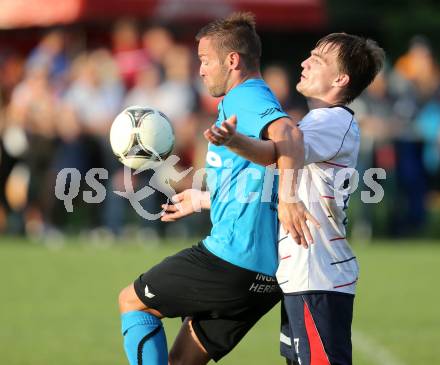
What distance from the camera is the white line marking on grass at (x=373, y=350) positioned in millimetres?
7648

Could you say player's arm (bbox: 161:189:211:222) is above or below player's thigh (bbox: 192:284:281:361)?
above

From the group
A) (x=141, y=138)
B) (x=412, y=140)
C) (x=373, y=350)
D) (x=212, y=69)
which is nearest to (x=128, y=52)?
(x=412, y=140)

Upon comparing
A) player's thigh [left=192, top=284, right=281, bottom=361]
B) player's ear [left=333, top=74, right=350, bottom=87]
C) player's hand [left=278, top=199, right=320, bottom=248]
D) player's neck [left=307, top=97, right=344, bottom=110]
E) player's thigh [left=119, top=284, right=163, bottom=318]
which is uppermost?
player's ear [left=333, top=74, right=350, bottom=87]

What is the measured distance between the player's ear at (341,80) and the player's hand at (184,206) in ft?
3.39

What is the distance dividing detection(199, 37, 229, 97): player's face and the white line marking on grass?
3058 mm

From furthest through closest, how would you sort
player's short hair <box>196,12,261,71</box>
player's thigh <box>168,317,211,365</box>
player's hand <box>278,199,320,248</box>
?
1. player's thigh <box>168,317,211,365</box>
2. player's short hair <box>196,12,261,71</box>
3. player's hand <box>278,199,320,248</box>

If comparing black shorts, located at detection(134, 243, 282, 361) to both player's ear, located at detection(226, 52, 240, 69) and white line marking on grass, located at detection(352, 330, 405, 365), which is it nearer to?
player's ear, located at detection(226, 52, 240, 69)

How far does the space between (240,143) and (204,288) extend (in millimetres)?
949

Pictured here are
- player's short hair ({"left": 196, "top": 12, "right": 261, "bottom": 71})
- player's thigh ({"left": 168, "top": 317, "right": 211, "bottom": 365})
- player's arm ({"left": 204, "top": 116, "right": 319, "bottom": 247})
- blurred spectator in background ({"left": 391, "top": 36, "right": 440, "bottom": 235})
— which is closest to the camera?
player's arm ({"left": 204, "top": 116, "right": 319, "bottom": 247})

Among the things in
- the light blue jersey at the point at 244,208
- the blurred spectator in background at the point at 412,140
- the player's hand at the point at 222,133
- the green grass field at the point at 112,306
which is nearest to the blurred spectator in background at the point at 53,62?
the green grass field at the point at 112,306

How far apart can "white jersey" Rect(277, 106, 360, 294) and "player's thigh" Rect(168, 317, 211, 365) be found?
2.17ft

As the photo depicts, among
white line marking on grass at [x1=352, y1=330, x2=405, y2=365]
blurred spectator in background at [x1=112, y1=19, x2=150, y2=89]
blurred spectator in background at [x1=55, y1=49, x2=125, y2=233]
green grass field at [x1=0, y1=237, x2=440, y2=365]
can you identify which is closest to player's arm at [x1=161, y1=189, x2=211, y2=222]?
green grass field at [x1=0, y1=237, x2=440, y2=365]

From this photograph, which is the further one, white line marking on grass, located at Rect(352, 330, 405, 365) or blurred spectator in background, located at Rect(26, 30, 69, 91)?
blurred spectator in background, located at Rect(26, 30, 69, 91)

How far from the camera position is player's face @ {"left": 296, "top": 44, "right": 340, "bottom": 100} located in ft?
17.0
